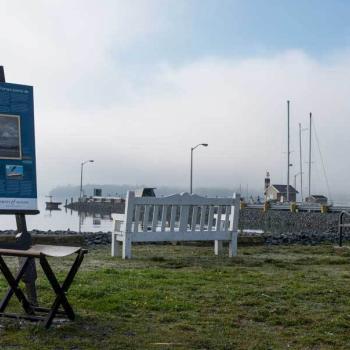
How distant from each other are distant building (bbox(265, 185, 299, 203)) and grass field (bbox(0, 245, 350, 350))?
3031 inches

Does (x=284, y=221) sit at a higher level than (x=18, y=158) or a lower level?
lower

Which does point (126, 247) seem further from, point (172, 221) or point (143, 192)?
point (143, 192)

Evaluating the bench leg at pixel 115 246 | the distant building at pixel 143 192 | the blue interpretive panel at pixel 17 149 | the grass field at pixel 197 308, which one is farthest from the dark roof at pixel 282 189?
the blue interpretive panel at pixel 17 149

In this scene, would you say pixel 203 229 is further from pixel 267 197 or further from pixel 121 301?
pixel 267 197

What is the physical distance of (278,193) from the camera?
89.7 metres

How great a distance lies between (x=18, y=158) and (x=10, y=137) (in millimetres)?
233

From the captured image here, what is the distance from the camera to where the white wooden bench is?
464 inches

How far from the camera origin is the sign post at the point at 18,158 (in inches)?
266

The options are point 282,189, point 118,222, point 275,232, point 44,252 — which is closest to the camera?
point 44,252

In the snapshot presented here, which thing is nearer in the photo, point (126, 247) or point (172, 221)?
point (126, 247)

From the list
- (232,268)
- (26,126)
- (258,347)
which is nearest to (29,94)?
(26,126)

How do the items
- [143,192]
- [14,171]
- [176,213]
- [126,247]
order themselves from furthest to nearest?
1. [143,192]
2. [176,213]
3. [126,247]
4. [14,171]

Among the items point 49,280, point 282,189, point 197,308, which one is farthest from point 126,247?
point 282,189

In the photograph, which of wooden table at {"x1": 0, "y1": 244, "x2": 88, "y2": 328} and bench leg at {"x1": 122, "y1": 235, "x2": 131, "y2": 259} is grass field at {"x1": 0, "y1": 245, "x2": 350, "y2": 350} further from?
bench leg at {"x1": 122, "y1": 235, "x2": 131, "y2": 259}
